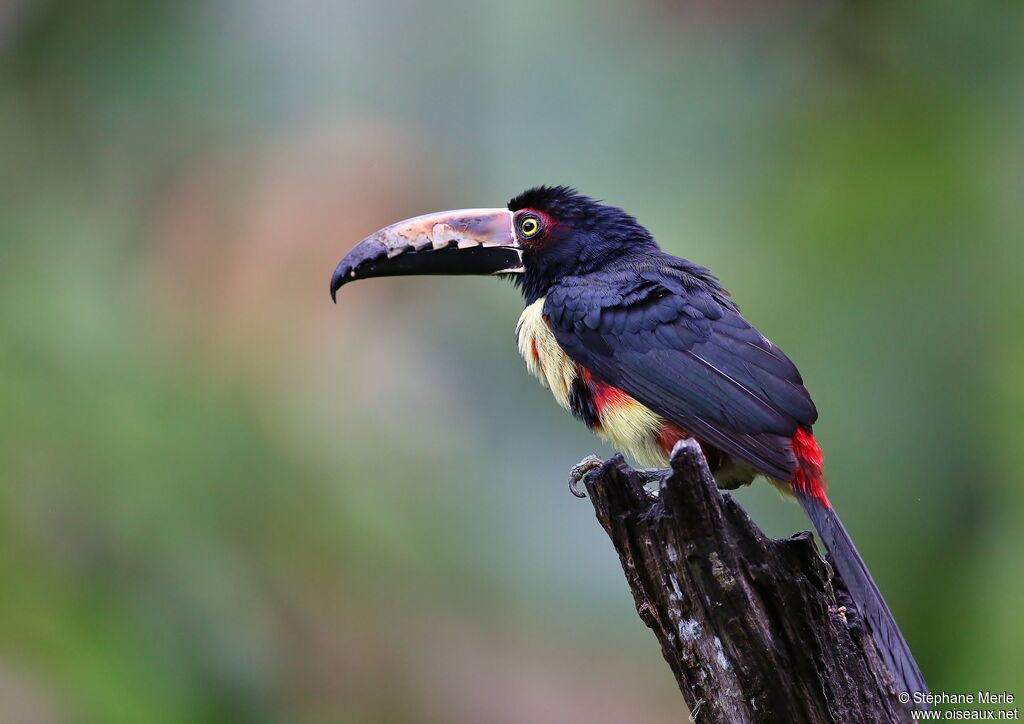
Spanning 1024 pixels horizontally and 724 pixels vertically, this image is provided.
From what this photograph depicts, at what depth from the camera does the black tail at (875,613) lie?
7.60ft

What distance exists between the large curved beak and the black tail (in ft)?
4.87

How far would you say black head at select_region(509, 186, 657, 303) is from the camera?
11.6 ft

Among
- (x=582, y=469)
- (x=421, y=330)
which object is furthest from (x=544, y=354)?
(x=421, y=330)

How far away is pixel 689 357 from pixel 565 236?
737 mm

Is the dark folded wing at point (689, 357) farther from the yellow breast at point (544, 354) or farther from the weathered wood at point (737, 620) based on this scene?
the weathered wood at point (737, 620)

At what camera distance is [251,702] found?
16.9 feet

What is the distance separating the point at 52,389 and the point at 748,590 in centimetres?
430

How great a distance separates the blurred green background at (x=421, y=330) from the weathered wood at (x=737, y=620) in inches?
97.3

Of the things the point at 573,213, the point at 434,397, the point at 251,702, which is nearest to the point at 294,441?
the point at 434,397

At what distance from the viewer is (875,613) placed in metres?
2.36

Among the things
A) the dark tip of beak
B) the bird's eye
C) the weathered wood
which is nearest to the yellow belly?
the bird's eye

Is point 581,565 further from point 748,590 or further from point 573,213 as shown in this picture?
point 748,590

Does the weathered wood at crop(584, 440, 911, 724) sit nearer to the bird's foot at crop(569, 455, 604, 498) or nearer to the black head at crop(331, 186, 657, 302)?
the bird's foot at crop(569, 455, 604, 498)

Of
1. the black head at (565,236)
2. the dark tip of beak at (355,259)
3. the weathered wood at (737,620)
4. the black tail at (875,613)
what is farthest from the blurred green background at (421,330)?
the weathered wood at (737,620)
